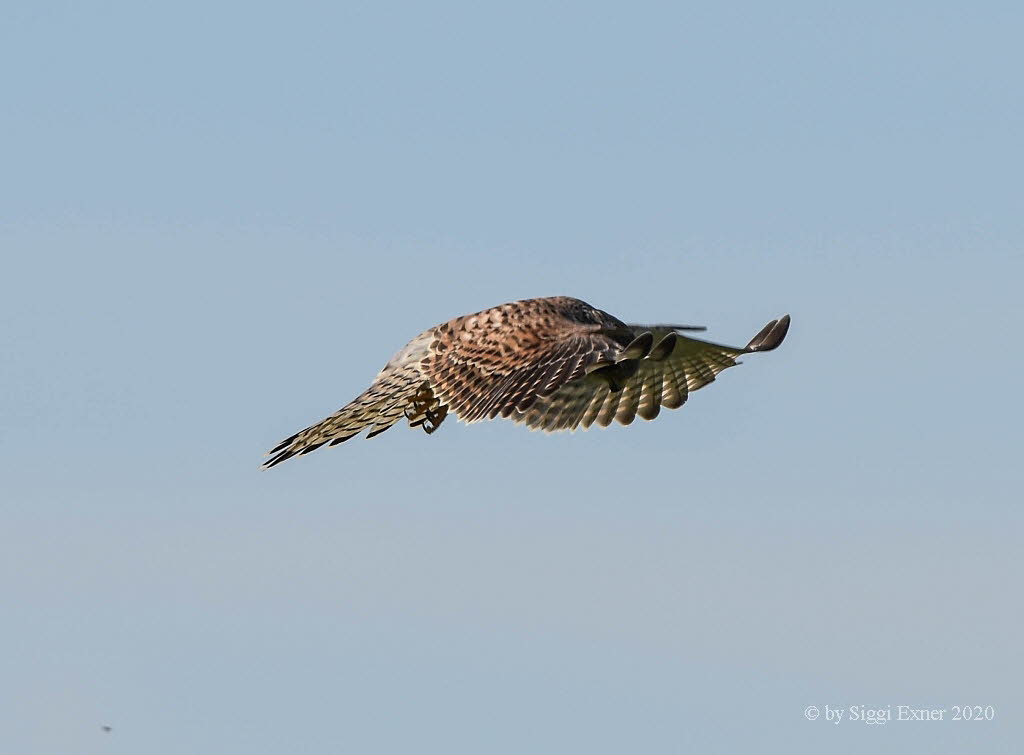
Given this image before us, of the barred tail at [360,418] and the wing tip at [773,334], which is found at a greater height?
the wing tip at [773,334]

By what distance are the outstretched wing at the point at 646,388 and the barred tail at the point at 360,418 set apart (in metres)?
2.03

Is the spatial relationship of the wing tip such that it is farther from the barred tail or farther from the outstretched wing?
the barred tail

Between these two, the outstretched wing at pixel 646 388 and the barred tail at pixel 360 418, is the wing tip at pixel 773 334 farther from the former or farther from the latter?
the barred tail at pixel 360 418

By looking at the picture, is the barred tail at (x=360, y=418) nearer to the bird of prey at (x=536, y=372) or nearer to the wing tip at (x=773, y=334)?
the bird of prey at (x=536, y=372)

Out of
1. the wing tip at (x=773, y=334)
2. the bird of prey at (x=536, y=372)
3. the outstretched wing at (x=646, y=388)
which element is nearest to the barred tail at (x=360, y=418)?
the bird of prey at (x=536, y=372)

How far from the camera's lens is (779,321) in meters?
26.9

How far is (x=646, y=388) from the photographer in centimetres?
2850

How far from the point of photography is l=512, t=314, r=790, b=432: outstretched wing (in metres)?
27.2

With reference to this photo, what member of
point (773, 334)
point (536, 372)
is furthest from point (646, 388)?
point (536, 372)

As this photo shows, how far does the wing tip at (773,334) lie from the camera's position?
88.1 ft

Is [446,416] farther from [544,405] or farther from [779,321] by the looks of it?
[779,321]

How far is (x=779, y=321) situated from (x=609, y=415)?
3090mm

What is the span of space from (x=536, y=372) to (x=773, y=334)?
4.80m

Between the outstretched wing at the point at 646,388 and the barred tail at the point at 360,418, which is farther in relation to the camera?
the outstretched wing at the point at 646,388
